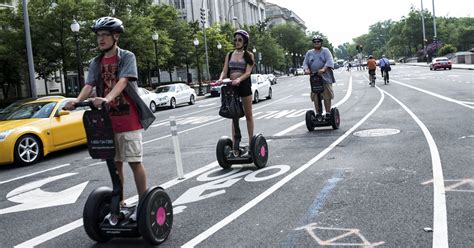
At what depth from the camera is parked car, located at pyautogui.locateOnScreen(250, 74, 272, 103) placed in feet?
86.9

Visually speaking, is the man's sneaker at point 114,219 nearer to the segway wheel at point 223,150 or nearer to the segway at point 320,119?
the segway wheel at point 223,150

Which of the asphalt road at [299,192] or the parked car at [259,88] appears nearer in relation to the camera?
the asphalt road at [299,192]

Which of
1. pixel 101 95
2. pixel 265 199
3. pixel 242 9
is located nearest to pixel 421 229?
pixel 265 199

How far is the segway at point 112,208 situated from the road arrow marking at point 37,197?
2.25 metres

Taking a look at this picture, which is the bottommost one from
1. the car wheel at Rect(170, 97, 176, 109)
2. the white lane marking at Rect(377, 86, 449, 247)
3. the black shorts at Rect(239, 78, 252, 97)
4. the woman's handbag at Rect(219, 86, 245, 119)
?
the white lane marking at Rect(377, 86, 449, 247)

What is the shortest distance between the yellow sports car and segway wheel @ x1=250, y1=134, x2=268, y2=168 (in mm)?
5097

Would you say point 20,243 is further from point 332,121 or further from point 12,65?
point 12,65

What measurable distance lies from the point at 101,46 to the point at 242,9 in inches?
4547

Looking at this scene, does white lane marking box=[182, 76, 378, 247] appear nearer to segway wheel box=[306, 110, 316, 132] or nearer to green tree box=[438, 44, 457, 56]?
segway wheel box=[306, 110, 316, 132]

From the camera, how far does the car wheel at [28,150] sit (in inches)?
414

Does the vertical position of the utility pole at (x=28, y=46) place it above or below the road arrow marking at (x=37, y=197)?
above

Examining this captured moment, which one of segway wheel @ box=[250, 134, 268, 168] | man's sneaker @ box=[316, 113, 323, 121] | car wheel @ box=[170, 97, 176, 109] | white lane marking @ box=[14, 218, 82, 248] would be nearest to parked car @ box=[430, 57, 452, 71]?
car wheel @ box=[170, 97, 176, 109]

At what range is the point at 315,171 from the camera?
7215 mm

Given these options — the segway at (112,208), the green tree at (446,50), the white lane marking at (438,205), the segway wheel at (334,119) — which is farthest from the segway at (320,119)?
the green tree at (446,50)
